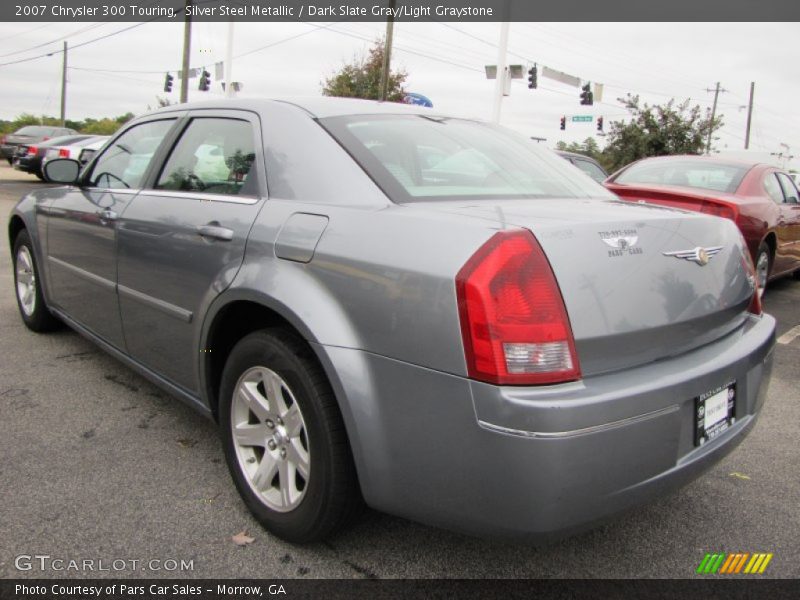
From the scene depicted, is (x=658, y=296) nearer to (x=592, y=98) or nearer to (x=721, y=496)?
(x=721, y=496)

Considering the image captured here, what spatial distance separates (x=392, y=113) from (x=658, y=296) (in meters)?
1.35

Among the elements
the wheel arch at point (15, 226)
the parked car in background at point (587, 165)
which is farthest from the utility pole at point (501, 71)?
the wheel arch at point (15, 226)

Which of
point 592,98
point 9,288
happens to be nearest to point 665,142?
point 592,98

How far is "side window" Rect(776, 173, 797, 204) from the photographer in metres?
7.07

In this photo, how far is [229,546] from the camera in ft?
7.17

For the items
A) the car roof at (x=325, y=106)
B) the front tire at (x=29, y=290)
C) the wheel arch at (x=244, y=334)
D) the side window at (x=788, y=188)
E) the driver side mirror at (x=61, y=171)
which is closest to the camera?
the wheel arch at (x=244, y=334)

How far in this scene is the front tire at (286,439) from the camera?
1964 millimetres

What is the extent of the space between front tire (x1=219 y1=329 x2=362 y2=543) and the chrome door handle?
1.27 feet

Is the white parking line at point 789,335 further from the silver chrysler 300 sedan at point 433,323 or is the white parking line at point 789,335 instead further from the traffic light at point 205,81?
the traffic light at point 205,81

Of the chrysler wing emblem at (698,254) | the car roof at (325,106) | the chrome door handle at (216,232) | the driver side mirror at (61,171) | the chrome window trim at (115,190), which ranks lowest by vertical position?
the chrome door handle at (216,232)

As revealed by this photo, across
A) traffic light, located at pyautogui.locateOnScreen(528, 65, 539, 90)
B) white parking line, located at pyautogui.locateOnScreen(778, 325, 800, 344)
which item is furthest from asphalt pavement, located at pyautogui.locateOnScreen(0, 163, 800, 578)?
traffic light, located at pyautogui.locateOnScreen(528, 65, 539, 90)

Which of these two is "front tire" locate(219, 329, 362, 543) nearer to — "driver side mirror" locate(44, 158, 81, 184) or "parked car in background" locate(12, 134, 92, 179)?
"driver side mirror" locate(44, 158, 81, 184)

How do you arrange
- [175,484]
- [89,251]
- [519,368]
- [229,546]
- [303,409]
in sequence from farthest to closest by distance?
[89,251], [175,484], [229,546], [303,409], [519,368]

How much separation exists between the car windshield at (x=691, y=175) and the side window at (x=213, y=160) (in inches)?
181
